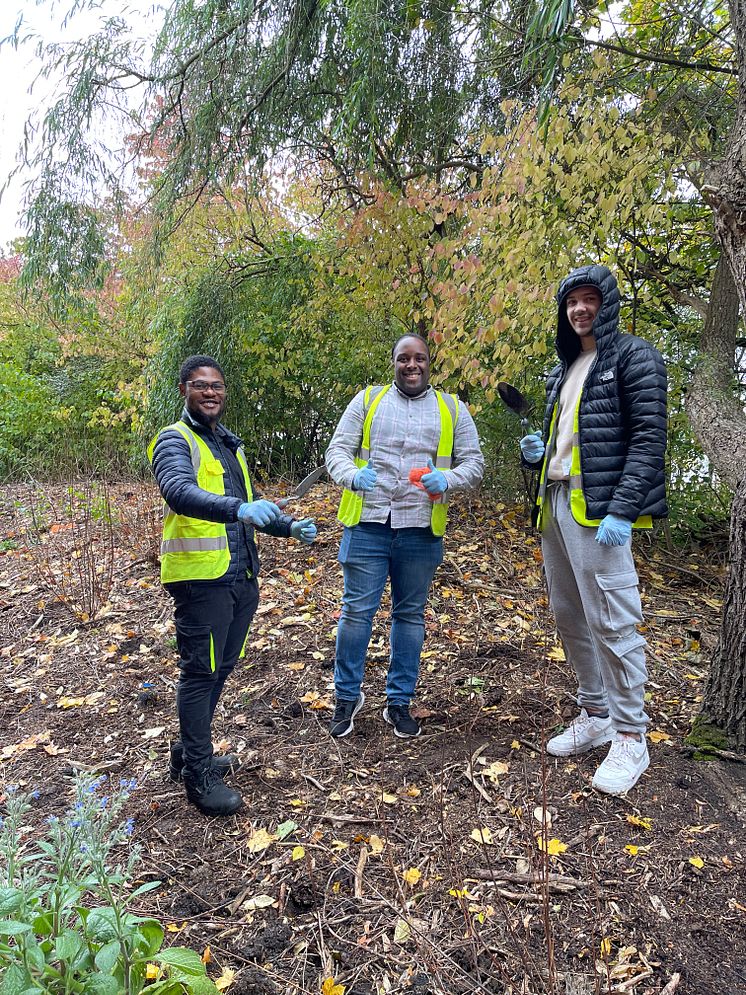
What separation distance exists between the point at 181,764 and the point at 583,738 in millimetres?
1671

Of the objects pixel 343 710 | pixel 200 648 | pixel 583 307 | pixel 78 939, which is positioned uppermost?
pixel 583 307

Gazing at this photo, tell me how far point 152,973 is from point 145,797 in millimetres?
972

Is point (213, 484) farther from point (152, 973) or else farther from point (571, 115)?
point (571, 115)

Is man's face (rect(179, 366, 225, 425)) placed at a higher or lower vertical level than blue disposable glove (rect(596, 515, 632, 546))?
higher

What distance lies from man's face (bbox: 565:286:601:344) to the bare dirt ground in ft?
5.05

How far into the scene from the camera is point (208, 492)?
7.58 feet

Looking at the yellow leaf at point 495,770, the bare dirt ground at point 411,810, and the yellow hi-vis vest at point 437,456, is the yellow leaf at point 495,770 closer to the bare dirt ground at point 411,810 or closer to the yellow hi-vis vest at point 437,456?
the bare dirt ground at point 411,810

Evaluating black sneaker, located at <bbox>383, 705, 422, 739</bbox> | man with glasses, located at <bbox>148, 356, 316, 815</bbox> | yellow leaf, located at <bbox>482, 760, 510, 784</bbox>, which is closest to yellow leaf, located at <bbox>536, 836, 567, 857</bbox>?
yellow leaf, located at <bbox>482, 760, 510, 784</bbox>

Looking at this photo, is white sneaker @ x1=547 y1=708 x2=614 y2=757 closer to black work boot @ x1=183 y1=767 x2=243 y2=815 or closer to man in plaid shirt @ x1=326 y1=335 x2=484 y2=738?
man in plaid shirt @ x1=326 y1=335 x2=484 y2=738

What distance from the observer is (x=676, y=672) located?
12.9ft

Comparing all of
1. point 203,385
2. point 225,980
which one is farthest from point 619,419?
point 225,980

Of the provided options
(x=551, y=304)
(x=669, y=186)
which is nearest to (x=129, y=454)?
(x=551, y=304)

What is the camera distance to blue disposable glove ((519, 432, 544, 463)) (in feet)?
9.57

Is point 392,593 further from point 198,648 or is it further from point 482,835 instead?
point 482,835
